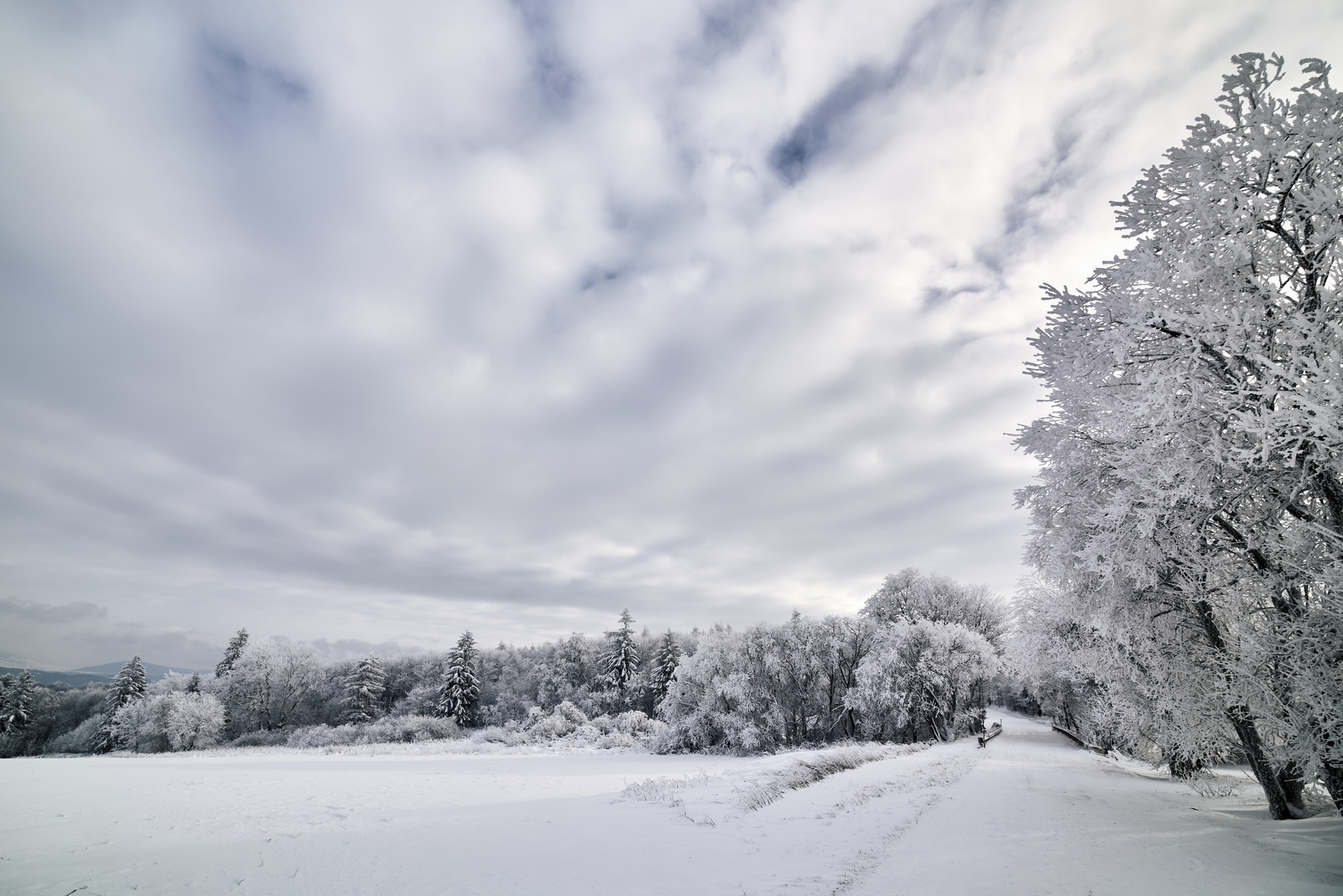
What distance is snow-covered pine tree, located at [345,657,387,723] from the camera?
5719 centimetres

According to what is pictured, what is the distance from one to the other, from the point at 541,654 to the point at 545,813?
6454 cm

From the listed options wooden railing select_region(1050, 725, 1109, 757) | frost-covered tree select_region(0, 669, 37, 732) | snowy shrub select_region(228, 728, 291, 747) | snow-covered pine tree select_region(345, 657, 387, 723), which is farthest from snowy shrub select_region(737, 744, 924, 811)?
frost-covered tree select_region(0, 669, 37, 732)

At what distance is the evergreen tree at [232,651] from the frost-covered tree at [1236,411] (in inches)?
3101

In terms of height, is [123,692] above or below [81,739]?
above

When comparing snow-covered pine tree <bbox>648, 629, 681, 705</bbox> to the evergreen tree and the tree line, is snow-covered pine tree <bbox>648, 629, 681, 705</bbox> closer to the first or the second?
the tree line

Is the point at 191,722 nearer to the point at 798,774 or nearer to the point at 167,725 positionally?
the point at 167,725

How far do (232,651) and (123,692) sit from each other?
400 inches

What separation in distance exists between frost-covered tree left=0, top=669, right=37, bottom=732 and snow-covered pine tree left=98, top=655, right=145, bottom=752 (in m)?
5.60

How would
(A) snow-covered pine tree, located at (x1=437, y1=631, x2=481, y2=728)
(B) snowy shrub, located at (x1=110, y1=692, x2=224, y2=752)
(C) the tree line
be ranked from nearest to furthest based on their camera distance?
(C) the tree line → (B) snowy shrub, located at (x1=110, y1=692, x2=224, y2=752) → (A) snow-covered pine tree, located at (x1=437, y1=631, x2=481, y2=728)

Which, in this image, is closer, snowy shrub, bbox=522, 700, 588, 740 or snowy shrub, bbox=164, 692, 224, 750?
snowy shrub, bbox=164, 692, 224, 750

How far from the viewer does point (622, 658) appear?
6038cm

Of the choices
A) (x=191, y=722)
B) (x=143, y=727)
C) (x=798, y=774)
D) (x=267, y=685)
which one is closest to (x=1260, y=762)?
(x=798, y=774)

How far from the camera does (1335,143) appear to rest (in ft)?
22.2

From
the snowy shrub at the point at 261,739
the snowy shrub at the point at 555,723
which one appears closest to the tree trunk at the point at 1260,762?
the snowy shrub at the point at 555,723
